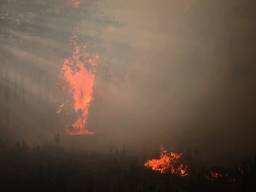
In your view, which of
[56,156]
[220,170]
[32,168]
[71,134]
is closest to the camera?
[32,168]

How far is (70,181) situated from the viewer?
104 m

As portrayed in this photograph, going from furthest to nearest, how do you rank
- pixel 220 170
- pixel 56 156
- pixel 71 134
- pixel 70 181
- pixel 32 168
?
1. pixel 71 134
2. pixel 56 156
3. pixel 220 170
4. pixel 32 168
5. pixel 70 181

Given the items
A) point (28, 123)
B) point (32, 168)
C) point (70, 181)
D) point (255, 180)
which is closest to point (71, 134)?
point (28, 123)

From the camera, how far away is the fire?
407 feet

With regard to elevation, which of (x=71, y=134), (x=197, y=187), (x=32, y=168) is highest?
(x=71, y=134)

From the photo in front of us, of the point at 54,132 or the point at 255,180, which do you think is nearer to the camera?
Answer: the point at 255,180

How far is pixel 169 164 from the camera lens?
433 ft

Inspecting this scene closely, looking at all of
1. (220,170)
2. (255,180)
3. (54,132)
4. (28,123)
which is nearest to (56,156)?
(54,132)

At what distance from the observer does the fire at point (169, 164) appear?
124 m

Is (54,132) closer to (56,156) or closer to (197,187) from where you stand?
(56,156)

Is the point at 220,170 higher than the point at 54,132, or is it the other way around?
the point at 54,132

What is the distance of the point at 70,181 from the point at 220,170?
57.0 m

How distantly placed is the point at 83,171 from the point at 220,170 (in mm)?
51950

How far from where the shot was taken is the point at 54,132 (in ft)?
503
